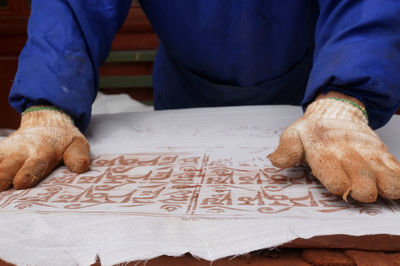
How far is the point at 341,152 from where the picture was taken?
681 millimetres

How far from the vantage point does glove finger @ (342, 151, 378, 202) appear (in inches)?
23.5

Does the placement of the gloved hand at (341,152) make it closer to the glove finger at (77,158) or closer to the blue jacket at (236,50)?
the blue jacket at (236,50)

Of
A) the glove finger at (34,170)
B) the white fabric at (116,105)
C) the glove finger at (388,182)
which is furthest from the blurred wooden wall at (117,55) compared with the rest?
the glove finger at (388,182)

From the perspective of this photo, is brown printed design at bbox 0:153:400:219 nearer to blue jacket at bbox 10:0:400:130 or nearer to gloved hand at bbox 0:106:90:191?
gloved hand at bbox 0:106:90:191

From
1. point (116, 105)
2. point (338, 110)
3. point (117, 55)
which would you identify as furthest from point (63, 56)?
point (117, 55)

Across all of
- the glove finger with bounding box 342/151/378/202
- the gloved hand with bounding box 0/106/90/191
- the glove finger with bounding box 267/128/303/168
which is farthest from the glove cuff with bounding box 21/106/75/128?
the glove finger with bounding box 342/151/378/202

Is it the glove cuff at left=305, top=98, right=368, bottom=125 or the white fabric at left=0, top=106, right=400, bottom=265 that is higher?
the glove cuff at left=305, top=98, right=368, bottom=125

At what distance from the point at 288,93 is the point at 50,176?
90 centimetres

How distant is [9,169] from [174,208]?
1.06 ft

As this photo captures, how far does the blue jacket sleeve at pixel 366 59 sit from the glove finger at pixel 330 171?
174 mm

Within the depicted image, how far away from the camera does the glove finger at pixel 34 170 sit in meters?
0.74

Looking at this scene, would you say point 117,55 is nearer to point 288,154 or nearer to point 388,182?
point 288,154

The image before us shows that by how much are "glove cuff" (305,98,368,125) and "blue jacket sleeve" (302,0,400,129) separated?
29 millimetres

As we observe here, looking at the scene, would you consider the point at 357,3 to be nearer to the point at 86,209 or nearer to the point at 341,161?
the point at 341,161
